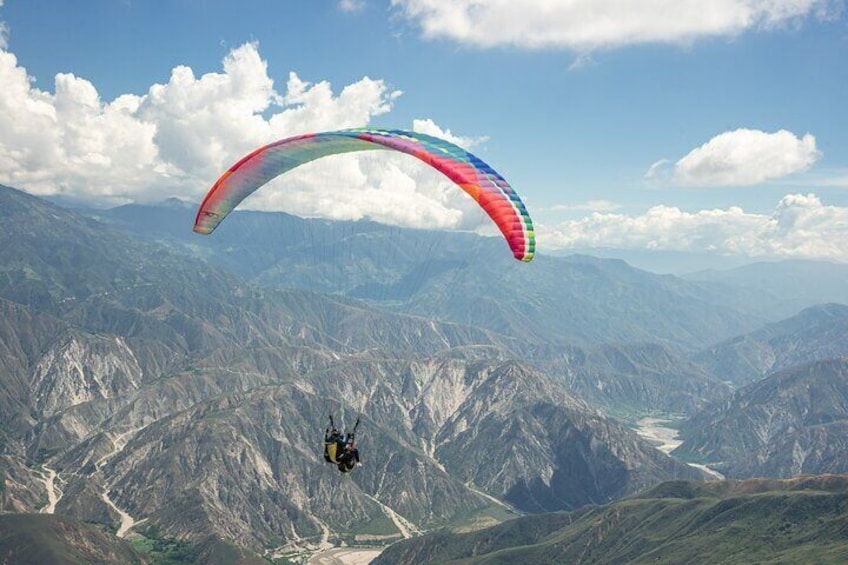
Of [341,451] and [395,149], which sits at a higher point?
[395,149]

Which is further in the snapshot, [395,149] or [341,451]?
[395,149]

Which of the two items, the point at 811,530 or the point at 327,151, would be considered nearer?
the point at 327,151

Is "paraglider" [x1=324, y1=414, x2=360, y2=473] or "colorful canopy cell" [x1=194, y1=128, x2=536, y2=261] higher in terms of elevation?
"colorful canopy cell" [x1=194, y1=128, x2=536, y2=261]

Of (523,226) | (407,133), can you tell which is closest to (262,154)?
(407,133)

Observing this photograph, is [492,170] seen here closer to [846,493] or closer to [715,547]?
[715,547]

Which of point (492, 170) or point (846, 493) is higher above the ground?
point (492, 170)

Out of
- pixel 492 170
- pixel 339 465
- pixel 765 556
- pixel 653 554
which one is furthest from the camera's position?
pixel 653 554

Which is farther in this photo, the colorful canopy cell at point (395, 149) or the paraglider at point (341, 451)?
the colorful canopy cell at point (395, 149)

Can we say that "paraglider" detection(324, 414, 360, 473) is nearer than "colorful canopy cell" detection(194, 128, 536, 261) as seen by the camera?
Yes
